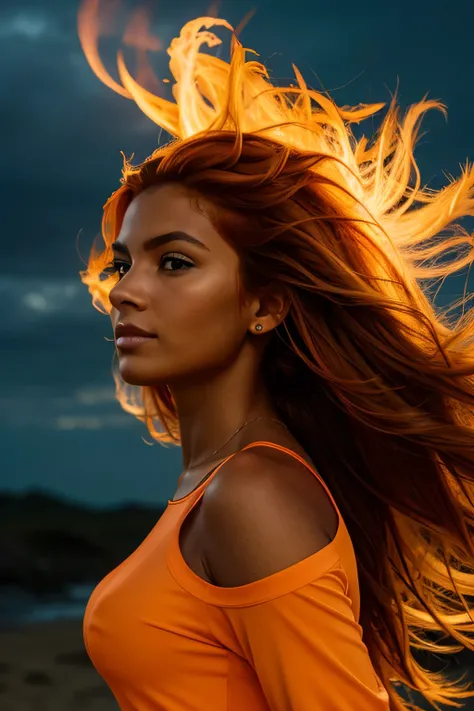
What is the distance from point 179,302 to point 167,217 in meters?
0.27

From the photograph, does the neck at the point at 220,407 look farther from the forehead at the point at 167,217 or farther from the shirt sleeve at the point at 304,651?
the shirt sleeve at the point at 304,651

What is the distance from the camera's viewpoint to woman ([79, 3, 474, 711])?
7.75 feet

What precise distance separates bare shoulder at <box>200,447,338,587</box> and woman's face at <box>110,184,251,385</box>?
0.36m

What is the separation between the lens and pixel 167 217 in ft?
9.21

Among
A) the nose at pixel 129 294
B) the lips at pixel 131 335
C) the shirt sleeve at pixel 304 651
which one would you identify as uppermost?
the nose at pixel 129 294

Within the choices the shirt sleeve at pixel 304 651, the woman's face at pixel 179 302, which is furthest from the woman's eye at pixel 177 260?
the shirt sleeve at pixel 304 651

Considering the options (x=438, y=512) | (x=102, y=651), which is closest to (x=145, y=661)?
(x=102, y=651)

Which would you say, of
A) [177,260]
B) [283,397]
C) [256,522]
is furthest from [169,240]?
[256,522]

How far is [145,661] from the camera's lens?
251 centimetres

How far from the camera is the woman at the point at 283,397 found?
236cm

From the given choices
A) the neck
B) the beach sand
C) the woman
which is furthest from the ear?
the beach sand

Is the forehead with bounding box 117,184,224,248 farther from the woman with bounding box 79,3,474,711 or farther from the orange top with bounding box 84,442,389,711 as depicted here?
the orange top with bounding box 84,442,389,711

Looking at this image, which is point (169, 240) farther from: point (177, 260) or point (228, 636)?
point (228, 636)

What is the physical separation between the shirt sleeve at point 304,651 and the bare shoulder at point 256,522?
0.28ft
